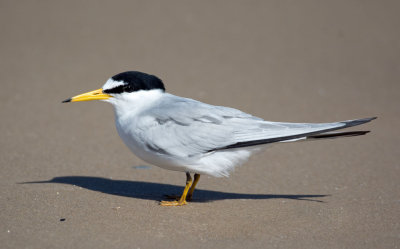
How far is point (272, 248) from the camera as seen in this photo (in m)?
4.05

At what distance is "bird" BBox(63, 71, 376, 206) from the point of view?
4852 millimetres

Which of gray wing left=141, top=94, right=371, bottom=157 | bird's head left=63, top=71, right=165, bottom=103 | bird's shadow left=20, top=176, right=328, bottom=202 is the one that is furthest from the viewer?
bird's shadow left=20, top=176, right=328, bottom=202

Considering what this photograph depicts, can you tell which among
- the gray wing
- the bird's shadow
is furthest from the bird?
the bird's shadow

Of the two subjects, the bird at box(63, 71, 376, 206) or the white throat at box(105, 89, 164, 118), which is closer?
the bird at box(63, 71, 376, 206)

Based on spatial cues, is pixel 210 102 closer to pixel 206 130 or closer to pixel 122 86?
pixel 122 86

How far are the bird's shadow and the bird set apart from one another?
14.2 inches

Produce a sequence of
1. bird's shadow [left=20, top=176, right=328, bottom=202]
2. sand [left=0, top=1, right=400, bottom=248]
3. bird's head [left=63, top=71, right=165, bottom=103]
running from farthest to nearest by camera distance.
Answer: bird's shadow [left=20, top=176, right=328, bottom=202], bird's head [left=63, top=71, right=165, bottom=103], sand [left=0, top=1, right=400, bottom=248]

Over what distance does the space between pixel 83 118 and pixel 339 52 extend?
5.79 m

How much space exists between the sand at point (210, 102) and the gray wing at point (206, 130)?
1.94ft

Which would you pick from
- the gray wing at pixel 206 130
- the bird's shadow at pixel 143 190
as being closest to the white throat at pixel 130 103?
the gray wing at pixel 206 130

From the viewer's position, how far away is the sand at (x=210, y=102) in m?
4.42

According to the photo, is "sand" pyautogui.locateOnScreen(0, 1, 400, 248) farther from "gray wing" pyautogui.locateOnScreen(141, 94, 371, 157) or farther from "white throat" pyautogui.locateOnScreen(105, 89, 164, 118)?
"white throat" pyautogui.locateOnScreen(105, 89, 164, 118)

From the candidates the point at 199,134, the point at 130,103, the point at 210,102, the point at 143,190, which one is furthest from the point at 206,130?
the point at 210,102

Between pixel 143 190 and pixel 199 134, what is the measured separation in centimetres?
100
